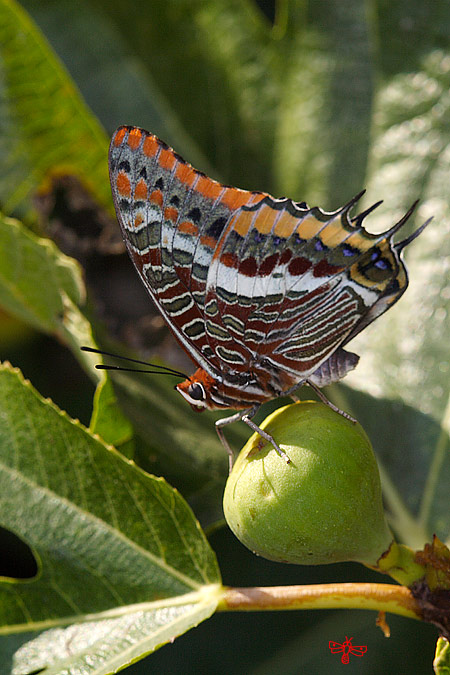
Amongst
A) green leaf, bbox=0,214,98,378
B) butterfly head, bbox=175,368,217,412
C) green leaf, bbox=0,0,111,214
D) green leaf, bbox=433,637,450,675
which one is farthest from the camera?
green leaf, bbox=0,0,111,214

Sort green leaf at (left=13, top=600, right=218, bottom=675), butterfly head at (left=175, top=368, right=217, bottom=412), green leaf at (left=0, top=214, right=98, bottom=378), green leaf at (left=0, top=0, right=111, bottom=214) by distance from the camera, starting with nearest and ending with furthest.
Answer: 1. green leaf at (left=13, top=600, right=218, bottom=675)
2. butterfly head at (left=175, top=368, right=217, bottom=412)
3. green leaf at (left=0, top=214, right=98, bottom=378)
4. green leaf at (left=0, top=0, right=111, bottom=214)

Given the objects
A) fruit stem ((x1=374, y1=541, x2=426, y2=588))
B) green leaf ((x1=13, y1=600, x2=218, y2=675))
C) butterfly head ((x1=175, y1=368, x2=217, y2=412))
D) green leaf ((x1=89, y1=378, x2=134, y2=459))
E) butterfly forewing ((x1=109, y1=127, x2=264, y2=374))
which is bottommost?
green leaf ((x1=13, y1=600, x2=218, y2=675))

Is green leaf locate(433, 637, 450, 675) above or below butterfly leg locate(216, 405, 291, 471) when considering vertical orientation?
below

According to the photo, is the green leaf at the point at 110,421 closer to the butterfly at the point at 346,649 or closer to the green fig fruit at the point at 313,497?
the green fig fruit at the point at 313,497

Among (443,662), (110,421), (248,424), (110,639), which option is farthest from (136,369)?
(443,662)

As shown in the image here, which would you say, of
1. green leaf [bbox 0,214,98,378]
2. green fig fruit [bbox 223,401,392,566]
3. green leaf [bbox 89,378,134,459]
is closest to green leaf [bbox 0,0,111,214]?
green leaf [bbox 0,214,98,378]

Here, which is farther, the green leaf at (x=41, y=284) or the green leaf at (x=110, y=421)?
the green leaf at (x=41, y=284)

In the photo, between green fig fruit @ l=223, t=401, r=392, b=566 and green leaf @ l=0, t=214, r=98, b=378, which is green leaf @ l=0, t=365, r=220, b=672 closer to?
green fig fruit @ l=223, t=401, r=392, b=566

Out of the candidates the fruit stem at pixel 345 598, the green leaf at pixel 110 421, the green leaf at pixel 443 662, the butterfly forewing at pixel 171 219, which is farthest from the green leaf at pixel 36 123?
the green leaf at pixel 443 662
